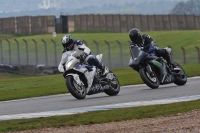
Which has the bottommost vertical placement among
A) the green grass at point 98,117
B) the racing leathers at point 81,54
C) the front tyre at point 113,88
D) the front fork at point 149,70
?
the green grass at point 98,117

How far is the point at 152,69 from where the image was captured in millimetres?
20125

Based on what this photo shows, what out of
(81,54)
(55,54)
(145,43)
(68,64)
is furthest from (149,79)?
(55,54)

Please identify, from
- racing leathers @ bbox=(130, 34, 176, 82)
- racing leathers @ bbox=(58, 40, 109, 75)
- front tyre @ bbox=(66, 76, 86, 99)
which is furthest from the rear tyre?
front tyre @ bbox=(66, 76, 86, 99)

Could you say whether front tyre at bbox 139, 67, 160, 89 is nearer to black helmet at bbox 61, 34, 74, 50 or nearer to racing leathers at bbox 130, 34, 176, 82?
racing leathers at bbox 130, 34, 176, 82

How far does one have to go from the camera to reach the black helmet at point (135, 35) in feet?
64.7

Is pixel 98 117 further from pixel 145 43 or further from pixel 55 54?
pixel 55 54

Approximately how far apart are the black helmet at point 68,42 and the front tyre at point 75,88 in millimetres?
815

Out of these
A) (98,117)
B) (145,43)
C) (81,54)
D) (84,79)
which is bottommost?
(98,117)

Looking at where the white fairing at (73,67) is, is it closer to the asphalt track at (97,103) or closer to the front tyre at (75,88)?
the front tyre at (75,88)

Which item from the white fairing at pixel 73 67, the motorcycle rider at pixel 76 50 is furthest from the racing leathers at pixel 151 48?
the white fairing at pixel 73 67

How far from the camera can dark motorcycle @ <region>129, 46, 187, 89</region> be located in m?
19.8

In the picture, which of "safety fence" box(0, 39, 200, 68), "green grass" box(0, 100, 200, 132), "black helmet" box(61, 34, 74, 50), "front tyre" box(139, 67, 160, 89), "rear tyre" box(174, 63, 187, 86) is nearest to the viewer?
"green grass" box(0, 100, 200, 132)

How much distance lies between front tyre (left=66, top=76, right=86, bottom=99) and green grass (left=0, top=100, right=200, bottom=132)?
367cm

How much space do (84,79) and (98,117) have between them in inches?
208
